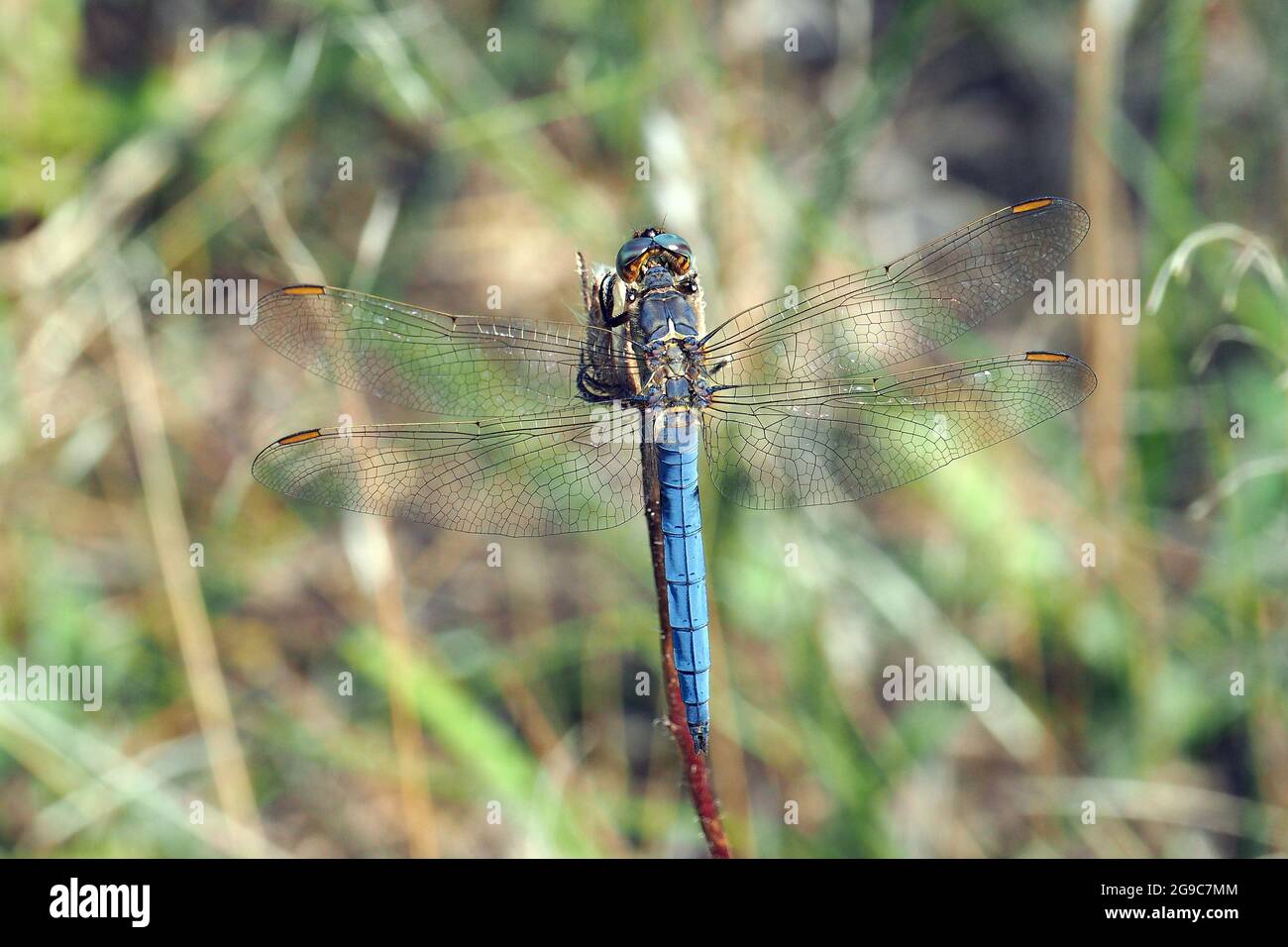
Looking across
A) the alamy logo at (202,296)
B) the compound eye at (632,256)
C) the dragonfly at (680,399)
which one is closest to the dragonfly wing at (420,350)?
the dragonfly at (680,399)

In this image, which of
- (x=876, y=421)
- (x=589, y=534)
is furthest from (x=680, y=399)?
(x=589, y=534)

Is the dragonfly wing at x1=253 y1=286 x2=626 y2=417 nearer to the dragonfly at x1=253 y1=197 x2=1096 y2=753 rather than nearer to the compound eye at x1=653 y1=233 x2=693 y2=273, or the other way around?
the dragonfly at x1=253 y1=197 x2=1096 y2=753

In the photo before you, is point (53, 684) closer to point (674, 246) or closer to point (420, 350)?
point (420, 350)

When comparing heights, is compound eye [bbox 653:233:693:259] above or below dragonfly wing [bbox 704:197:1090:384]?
above

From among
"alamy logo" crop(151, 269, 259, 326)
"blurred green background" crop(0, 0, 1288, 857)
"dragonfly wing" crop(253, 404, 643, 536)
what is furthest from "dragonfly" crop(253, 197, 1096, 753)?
"alamy logo" crop(151, 269, 259, 326)

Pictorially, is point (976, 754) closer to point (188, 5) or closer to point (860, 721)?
point (860, 721)

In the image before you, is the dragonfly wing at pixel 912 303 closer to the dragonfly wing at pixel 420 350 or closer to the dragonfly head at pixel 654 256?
the dragonfly head at pixel 654 256

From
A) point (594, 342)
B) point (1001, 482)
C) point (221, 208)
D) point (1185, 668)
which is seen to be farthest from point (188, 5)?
point (1185, 668)
